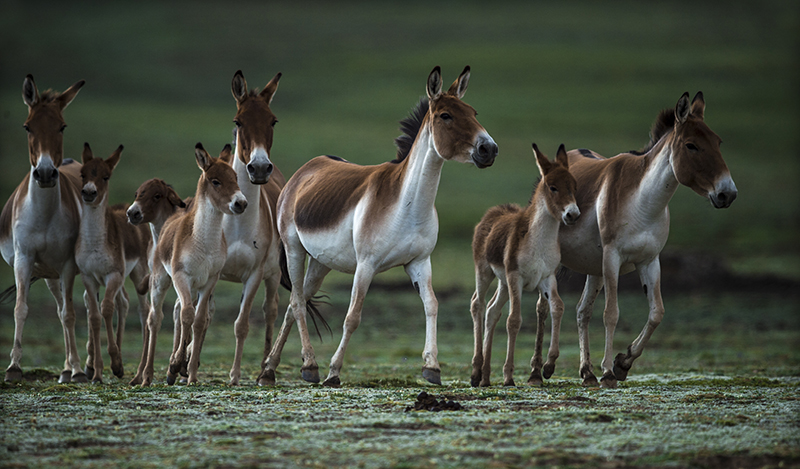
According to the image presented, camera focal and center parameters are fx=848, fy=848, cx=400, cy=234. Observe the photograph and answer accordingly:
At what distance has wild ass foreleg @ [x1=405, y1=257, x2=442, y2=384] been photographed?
9617 mm

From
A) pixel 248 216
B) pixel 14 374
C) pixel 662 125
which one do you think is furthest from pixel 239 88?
pixel 662 125

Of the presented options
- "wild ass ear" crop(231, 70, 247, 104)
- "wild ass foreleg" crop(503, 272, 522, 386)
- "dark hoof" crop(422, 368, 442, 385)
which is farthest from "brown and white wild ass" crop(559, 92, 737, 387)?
"wild ass ear" crop(231, 70, 247, 104)

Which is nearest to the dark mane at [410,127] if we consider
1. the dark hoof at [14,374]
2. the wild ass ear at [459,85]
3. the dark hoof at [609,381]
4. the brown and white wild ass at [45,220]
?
the wild ass ear at [459,85]

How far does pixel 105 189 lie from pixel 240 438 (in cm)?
678

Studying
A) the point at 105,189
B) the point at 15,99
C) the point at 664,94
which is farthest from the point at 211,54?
the point at 105,189

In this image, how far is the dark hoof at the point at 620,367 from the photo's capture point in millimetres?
10672

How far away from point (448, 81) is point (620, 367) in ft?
192

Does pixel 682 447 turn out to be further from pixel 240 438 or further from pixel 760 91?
pixel 760 91

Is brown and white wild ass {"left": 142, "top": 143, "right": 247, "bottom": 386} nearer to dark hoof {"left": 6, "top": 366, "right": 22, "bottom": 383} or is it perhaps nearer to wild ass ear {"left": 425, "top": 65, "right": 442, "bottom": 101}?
dark hoof {"left": 6, "top": 366, "right": 22, "bottom": 383}

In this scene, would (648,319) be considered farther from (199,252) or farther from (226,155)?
(226,155)

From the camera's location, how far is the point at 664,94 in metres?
76.5

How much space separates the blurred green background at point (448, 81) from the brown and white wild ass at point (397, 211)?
18316 millimetres

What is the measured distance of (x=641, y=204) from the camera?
34.7 ft

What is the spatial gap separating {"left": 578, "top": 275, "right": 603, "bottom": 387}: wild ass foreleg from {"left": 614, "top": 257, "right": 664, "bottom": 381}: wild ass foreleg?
1.29ft
